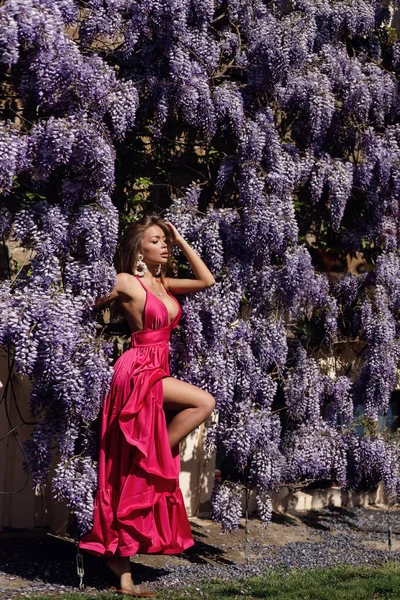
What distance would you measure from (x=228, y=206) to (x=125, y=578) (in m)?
2.69

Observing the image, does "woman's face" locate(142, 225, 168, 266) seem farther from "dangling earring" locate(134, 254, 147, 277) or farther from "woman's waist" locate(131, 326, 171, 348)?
"woman's waist" locate(131, 326, 171, 348)

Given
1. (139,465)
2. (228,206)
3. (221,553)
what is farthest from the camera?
(228,206)

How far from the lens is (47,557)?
5594mm

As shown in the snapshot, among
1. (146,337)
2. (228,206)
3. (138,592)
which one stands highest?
(228,206)

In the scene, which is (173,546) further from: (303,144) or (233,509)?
(303,144)

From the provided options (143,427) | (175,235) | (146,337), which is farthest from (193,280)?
(143,427)

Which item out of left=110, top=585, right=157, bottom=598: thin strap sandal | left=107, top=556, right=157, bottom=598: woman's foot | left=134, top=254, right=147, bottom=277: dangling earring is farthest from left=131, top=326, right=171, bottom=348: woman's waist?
left=110, top=585, right=157, bottom=598: thin strap sandal

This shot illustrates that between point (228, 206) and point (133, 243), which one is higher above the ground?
point (228, 206)

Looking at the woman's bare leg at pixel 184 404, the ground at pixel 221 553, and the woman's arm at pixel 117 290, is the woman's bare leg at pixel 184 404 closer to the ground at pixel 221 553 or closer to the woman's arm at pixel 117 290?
the woman's arm at pixel 117 290

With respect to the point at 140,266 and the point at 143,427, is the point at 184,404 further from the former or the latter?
the point at 140,266

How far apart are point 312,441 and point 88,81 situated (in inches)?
119

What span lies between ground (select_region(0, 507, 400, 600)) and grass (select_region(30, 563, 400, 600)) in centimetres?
23

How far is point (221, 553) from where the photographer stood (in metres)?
6.17

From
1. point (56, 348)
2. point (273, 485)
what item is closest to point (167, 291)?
point (56, 348)
